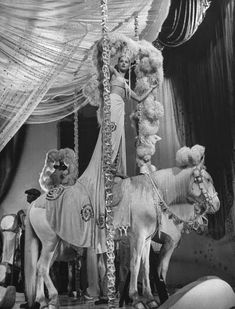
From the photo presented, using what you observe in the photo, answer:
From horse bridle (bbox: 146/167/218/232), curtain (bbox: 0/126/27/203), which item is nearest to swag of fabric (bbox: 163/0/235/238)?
horse bridle (bbox: 146/167/218/232)

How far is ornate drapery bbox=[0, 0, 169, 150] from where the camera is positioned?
11.2 feet

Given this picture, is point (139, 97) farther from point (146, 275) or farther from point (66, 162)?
point (146, 275)

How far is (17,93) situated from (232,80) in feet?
5.05

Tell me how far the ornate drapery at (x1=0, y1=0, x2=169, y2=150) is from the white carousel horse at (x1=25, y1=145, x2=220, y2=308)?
740 mm

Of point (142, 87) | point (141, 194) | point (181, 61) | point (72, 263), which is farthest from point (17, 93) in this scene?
point (72, 263)

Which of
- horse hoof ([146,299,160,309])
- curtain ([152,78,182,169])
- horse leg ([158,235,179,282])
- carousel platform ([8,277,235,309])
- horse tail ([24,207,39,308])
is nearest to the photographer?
carousel platform ([8,277,235,309])

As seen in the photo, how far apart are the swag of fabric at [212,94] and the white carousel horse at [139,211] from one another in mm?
533

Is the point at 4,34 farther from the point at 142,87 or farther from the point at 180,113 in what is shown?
the point at 180,113

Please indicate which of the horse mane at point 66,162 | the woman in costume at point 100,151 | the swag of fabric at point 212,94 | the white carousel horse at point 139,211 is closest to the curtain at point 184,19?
the swag of fabric at point 212,94

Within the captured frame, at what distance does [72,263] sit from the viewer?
4.47 metres

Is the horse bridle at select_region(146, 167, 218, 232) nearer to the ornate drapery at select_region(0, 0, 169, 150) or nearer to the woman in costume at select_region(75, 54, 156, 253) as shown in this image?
the woman in costume at select_region(75, 54, 156, 253)

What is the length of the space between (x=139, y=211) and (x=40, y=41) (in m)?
1.37

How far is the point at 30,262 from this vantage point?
10.6 ft

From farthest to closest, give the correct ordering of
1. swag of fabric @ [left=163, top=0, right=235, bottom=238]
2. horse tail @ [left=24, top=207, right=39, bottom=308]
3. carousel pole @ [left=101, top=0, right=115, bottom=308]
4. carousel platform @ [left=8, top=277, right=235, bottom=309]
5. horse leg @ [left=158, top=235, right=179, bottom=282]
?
swag of fabric @ [left=163, top=0, right=235, bottom=238], horse leg @ [left=158, top=235, right=179, bottom=282], horse tail @ [left=24, top=207, right=39, bottom=308], carousel pole @ [left=101, top=0, right=115, bottom=308], carousel platform @ [left=8, top=277, right=235, bottom=309]
